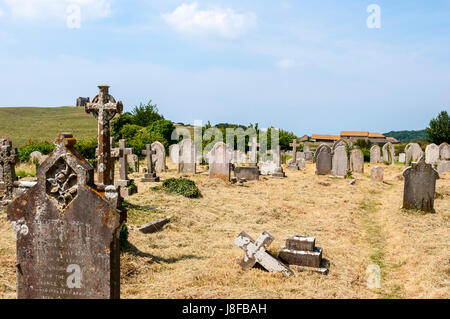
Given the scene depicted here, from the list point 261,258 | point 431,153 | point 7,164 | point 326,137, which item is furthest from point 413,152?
point 326,137

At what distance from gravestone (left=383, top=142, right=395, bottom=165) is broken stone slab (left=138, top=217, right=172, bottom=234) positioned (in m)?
26.9

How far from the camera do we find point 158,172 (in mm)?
22844

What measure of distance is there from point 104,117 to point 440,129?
4420 cm

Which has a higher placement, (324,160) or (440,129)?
(440,129)

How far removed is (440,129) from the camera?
43062 mm

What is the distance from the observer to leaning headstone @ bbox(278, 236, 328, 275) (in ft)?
23.4

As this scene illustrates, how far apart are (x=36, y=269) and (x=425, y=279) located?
256 inches

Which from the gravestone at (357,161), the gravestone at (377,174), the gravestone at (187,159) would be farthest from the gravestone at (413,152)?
the gravestone at (187,159)

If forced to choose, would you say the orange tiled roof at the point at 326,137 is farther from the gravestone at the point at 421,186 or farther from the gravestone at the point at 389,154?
the gravestone at the point at 421,186

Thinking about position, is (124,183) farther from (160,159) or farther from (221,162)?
(160,159)

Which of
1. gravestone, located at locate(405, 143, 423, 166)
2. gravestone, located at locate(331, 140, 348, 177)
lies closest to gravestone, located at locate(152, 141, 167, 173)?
Answer: gravestone, located at locate(331, 140, 348, 177)

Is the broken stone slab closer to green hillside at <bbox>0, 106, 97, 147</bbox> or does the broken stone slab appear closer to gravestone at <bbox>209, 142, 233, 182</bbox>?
gravestone at <bbox>209, 142, 233, 182</bbox>

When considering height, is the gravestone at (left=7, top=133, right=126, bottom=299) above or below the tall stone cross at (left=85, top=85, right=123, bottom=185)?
below
